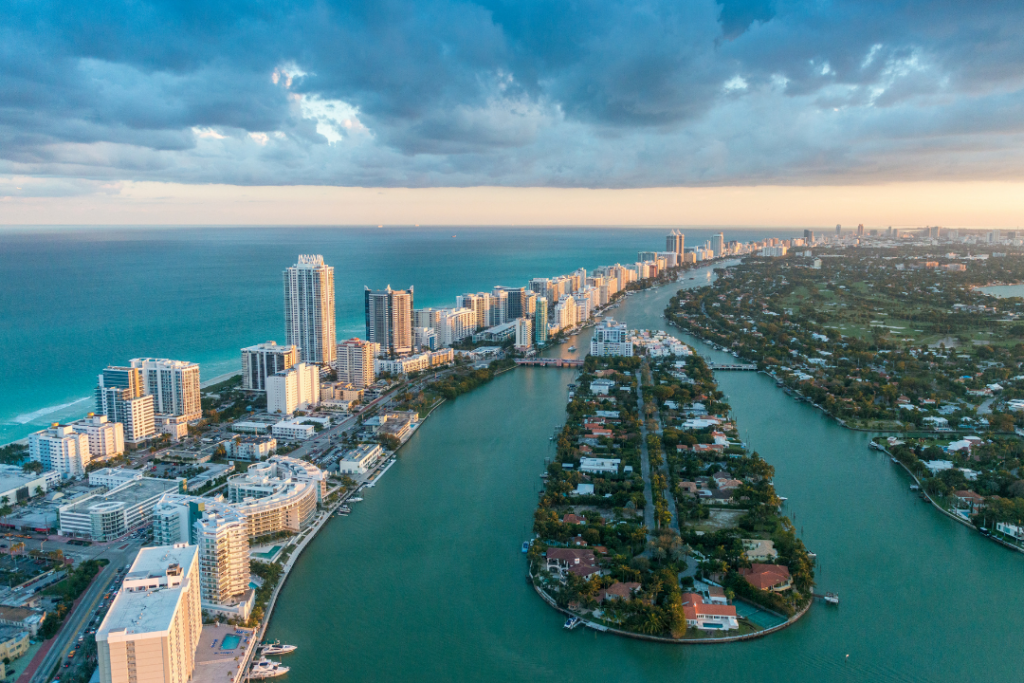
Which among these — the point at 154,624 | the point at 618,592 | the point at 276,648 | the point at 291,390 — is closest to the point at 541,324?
the point at 291,390

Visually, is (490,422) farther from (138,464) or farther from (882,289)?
(882,289)

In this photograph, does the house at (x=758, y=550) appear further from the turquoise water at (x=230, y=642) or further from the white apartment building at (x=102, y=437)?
the white apartment building at (x=102, y=437)

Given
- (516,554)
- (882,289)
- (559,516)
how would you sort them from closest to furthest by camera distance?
(516,554) → (559,516) → (882,289)

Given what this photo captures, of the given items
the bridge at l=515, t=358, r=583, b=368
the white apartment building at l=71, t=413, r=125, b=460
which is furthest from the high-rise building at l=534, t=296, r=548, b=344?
the white apartment building at l=71, t=413, r=125, b=460

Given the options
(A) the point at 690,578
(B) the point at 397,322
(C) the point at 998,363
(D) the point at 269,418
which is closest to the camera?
(A) the point at 690,578

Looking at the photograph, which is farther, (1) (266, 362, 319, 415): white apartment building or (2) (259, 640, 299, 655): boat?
(1) (266, 362, 319, 415): white apartment building

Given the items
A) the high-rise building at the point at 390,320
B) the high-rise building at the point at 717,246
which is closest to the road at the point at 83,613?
the high-rise building at the point at 390,320

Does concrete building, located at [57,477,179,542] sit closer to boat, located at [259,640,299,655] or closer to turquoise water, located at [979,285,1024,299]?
boat, located at [259,640,299,655]

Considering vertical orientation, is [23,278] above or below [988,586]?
above

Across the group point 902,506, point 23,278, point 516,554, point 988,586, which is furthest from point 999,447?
point 23,278
